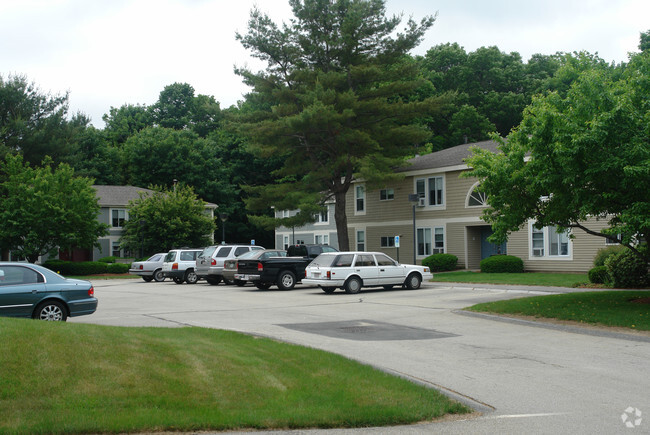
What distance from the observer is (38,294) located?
43.2 ft

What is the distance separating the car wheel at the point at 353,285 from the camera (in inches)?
952

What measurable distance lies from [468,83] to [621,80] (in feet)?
168

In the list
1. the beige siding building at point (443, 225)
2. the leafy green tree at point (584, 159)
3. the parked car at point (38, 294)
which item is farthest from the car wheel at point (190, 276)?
the leafy green tree at point (584, 159)

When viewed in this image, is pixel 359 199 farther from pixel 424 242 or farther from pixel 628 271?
pixel 628 271

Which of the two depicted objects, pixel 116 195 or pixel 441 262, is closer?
→ pixel 441 262

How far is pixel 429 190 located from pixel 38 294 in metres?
29.6

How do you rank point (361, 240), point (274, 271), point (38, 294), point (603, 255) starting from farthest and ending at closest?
point (361, 240)
point (603, 255)
point (274, 271)
point (38, 294)

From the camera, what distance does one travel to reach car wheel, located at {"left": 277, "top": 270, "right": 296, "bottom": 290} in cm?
2694

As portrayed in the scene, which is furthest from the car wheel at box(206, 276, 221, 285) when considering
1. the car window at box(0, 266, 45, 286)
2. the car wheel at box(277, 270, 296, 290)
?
the car window at box(0, 266, 45, 286)

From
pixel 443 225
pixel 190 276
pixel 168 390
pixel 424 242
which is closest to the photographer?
pixel 168 390

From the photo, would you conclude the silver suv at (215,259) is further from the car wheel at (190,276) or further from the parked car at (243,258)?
the car wheel at (190,276)

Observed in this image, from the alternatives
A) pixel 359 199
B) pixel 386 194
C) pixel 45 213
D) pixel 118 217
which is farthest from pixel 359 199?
pixel 118 217

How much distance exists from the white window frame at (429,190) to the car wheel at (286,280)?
48.5ft

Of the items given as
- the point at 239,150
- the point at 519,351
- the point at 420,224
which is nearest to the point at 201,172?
the point at 239,150
